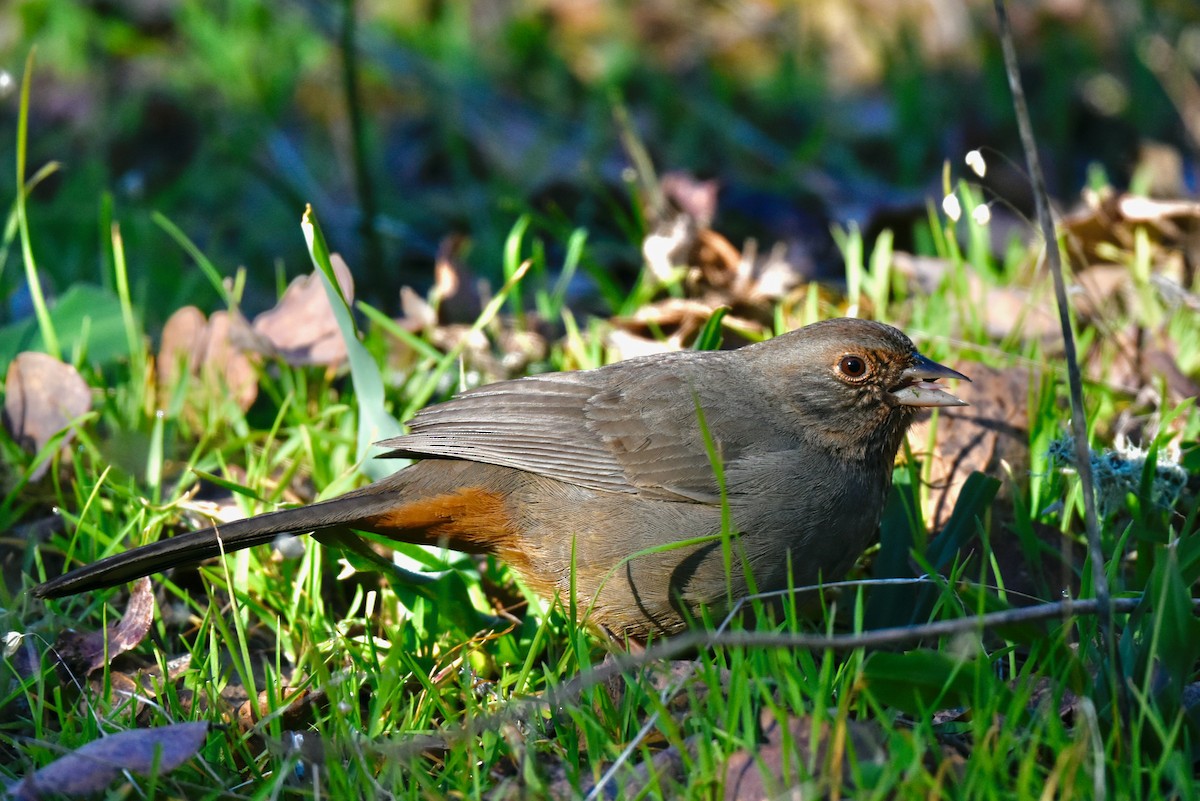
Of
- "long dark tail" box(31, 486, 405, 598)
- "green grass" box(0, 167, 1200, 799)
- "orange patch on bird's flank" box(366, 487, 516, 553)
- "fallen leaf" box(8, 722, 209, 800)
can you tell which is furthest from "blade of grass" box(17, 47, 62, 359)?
"fallen leaf" box(8, 722, 209, 800)

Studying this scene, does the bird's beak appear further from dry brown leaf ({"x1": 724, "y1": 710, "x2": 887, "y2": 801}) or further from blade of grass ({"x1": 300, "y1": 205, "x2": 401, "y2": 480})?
blade of grass ({"x1": 300, "y1": 205, "x2": 401, "y2": 480})

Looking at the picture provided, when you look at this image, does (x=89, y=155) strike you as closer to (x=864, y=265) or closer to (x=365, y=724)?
(x=864, y=265)

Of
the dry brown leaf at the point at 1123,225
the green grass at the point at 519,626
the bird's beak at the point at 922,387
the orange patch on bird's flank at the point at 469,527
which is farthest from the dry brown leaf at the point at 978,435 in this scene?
the orange patch on bird's flank at the point at 469,527

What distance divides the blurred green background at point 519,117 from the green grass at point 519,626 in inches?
18.4

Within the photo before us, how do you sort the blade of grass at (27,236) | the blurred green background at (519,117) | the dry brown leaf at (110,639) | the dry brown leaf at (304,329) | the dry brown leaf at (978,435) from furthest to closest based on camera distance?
the blurred green background at (519,117) → the dry brown leaf at (304,329) → the blade of grass at (27,236) → the dry brown leaf at (978,435) → the dry brown leaf at (110,639)

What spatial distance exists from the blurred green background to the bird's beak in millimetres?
1610

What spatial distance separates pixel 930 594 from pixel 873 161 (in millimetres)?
3492

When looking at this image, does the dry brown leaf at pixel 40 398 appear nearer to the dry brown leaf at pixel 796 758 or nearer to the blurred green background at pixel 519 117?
the blurred green background at pixel 519 117

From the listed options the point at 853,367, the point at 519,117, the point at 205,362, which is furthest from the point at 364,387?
the point at 519,117

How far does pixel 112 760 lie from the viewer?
96.3 inches

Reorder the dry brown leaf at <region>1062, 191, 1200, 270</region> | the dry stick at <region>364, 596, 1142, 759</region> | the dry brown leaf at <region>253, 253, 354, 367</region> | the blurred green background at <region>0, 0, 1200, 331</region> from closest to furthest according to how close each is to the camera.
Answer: the dry stick at <region>364, 596, 1142, 759</region>
the dry brown leaf at <region>253, 253, 354, 367</region>
the dry brown leaf at <region>1062, 191, 1200, 270</region>
the blurred green background at <region>0, 0, 1200, 331</region>

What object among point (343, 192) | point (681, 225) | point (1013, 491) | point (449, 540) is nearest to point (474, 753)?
point (449, 540)

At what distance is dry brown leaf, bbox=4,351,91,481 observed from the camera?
12.1 ft

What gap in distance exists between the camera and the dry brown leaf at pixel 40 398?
12.1 feet
